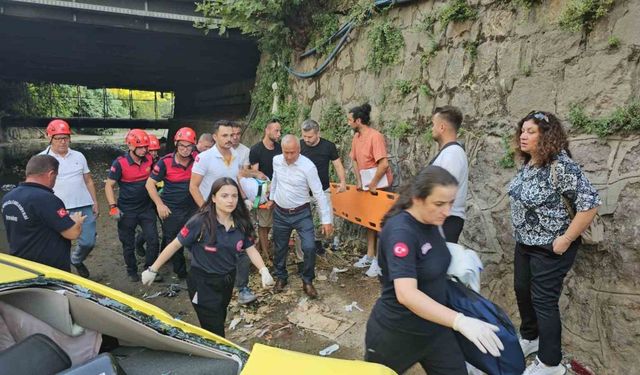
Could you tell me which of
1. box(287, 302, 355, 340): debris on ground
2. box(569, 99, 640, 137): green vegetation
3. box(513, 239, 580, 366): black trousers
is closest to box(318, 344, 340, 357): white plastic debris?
box(287, 302, 355, 340): debris on ground

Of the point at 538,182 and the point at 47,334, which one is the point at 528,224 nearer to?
the point at 538,182

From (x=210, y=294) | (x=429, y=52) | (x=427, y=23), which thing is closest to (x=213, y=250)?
(x=210, y=294)

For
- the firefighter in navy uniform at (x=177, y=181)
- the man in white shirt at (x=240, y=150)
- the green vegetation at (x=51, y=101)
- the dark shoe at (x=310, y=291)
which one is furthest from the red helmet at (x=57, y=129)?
the green vegetation at (x=51, y=101)

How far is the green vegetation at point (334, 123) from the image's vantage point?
711 centimetres

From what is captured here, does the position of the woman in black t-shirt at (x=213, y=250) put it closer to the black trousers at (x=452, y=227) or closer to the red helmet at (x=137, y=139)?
the black trousers at (x=452, y=227)

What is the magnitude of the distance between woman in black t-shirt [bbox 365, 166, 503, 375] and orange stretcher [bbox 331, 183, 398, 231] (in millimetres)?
2764

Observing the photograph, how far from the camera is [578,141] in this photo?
3566 millimetres

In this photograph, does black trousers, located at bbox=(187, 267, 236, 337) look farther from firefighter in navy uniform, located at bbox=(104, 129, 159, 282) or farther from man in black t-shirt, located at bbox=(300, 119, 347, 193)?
man in black t-shirt, located at bbox=(300, 119, 347, 193)

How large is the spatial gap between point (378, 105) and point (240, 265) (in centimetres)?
303

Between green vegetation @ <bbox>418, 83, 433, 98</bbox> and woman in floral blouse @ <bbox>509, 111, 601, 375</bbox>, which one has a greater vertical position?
green vegetation @ <bbox>418, 83, 433, 98</bbox>

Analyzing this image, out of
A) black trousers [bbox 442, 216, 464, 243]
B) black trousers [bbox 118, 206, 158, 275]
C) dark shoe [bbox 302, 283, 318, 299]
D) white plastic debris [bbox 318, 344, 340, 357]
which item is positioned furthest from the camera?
black trousers [bbox 118, 206, 158, 275]

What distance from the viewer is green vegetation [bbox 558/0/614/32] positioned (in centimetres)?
333

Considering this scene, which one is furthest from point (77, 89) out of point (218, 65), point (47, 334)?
point (47, 334)

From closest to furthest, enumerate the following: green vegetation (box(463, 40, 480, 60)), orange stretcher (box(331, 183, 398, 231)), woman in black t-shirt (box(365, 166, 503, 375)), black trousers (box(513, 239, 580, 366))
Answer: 1. woman in black t-shirt (box(365, 166, 503, 375))
2. black trousers (box(513, 239, 580, 366))
3. green vegetation (box(463, 40, 480, 60))
4. orange stretcher (box(331, 183, 398, 231))
